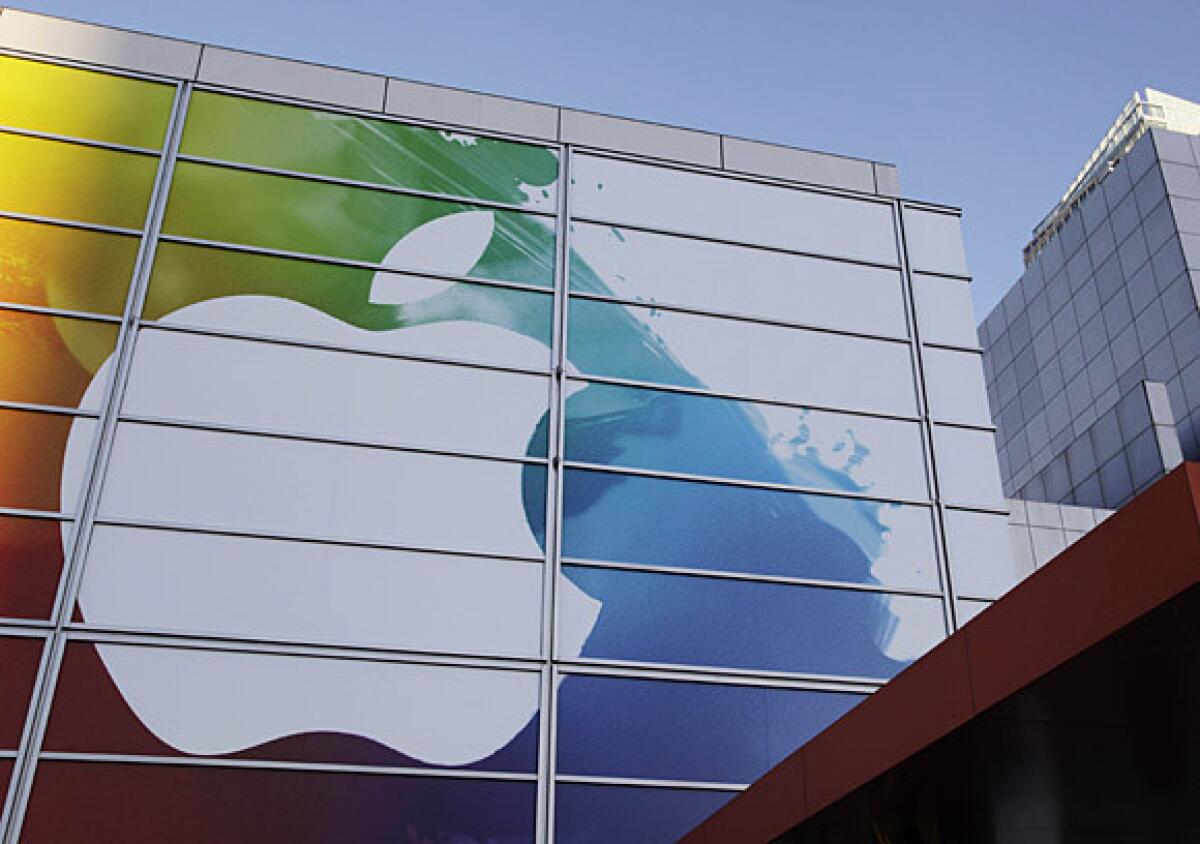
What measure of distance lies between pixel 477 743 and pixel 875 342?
8.18m

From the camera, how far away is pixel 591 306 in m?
17.1

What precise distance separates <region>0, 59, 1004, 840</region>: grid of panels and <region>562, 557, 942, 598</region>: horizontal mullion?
40 millimetres

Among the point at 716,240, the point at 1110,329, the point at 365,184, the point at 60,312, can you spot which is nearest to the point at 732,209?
the point at 716,240

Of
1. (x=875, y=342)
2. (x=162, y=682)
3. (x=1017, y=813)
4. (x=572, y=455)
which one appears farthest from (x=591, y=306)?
(x=1017, y=813)

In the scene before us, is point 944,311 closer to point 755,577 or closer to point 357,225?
point 755,577

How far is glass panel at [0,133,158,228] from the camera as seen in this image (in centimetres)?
1593

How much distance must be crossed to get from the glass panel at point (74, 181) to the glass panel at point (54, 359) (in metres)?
1.61

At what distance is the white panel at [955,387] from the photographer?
17797 mm

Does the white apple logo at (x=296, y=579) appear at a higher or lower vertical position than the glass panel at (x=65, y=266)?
lower

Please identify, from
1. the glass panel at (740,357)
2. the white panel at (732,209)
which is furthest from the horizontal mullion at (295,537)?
the white panel at (732,209)

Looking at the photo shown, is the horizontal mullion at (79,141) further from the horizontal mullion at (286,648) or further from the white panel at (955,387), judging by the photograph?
the white panel at (955,387)

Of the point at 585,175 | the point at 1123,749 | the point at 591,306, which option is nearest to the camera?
the point at 1123,749

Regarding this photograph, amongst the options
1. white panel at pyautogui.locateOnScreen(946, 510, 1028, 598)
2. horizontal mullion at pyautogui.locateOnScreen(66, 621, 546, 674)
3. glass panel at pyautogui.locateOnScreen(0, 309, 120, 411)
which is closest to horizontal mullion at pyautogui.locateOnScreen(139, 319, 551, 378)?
glass panel at pyautogui.locateOnScreen(0, 309, 120, 411)

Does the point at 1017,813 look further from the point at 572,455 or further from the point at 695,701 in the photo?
the point at 572,455
